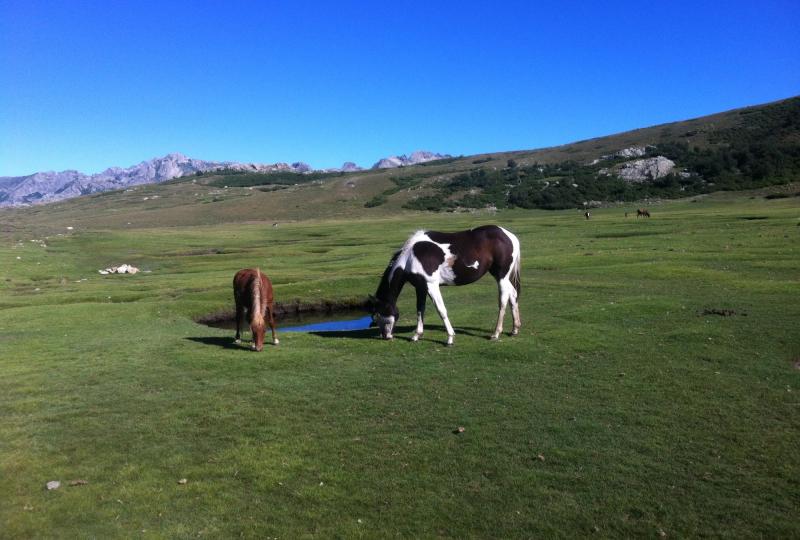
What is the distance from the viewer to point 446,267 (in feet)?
54.1

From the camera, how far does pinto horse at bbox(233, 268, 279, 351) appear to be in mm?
16438

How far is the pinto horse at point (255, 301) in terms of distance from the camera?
1644 cm

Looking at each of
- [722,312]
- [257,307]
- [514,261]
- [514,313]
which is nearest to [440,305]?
[514,313]

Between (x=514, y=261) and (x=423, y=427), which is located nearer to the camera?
(x=423, y=427)

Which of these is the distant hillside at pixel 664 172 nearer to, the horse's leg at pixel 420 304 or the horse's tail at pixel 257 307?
the horse's leg at pixel 420 304

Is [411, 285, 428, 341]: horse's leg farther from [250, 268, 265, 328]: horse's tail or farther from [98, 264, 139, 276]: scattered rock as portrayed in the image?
[98, 264, 139, 276]: scattered rock

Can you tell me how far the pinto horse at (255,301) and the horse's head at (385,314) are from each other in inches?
131

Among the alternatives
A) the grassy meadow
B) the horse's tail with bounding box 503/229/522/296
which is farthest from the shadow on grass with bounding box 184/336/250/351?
the horse's tail with bounding box 503/229/522/296

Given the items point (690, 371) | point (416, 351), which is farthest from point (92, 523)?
point (690, 371)

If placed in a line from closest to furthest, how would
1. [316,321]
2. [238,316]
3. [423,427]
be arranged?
[423,427] < [238,316] < [316,321]

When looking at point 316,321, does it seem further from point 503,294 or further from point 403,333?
point 503,294

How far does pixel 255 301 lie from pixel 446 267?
6026mm

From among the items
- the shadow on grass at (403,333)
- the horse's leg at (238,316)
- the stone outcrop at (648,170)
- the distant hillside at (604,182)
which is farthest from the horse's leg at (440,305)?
the stone outcrop at (648,170)

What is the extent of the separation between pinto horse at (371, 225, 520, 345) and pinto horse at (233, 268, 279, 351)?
3.43 metres
